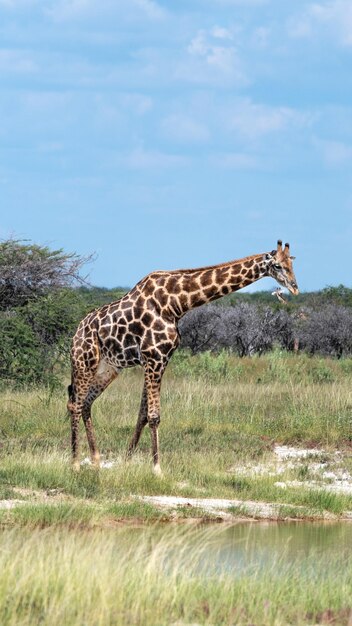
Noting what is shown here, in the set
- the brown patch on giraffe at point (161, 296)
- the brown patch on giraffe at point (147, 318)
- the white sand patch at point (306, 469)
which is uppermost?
the brown patch on giraffe at point (161, 296)

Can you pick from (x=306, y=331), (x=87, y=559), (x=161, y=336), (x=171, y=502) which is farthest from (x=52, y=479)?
(x=306, y=331)

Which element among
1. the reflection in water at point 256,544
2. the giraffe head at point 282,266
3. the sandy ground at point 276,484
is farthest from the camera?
the giraffe head at point 282,266

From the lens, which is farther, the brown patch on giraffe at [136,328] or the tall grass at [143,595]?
the brown patch on giraffe at [136,328]

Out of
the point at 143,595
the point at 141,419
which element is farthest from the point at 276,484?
the point at 143,595

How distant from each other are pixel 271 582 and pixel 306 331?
1544 inches

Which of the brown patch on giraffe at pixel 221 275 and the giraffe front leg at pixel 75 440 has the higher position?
the brown patch on giraffe at pixel 221 275

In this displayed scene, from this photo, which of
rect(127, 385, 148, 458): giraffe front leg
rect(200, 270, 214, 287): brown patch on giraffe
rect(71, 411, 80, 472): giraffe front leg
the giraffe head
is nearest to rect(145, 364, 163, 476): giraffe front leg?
rect(127, 385, 148, 458): giraffe front leg

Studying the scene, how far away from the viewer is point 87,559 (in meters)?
8.01

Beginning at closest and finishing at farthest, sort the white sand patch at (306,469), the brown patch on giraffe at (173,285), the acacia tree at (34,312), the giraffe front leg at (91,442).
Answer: the white sand patch at (306,469) → the brown patch on giraffe at (173,285) → the giraffe front leg at (91,442) → the acacia tree at (34,312)

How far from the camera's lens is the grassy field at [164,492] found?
743 cm

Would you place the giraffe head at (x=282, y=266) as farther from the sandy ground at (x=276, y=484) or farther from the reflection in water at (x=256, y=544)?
the reflection in water at (x=256, y=544)

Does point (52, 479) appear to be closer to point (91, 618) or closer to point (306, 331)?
point (91, 618)

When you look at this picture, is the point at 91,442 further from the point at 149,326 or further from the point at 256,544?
the point at 256,544

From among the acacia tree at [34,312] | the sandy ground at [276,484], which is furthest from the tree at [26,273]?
the sandy ground at [276,484]
